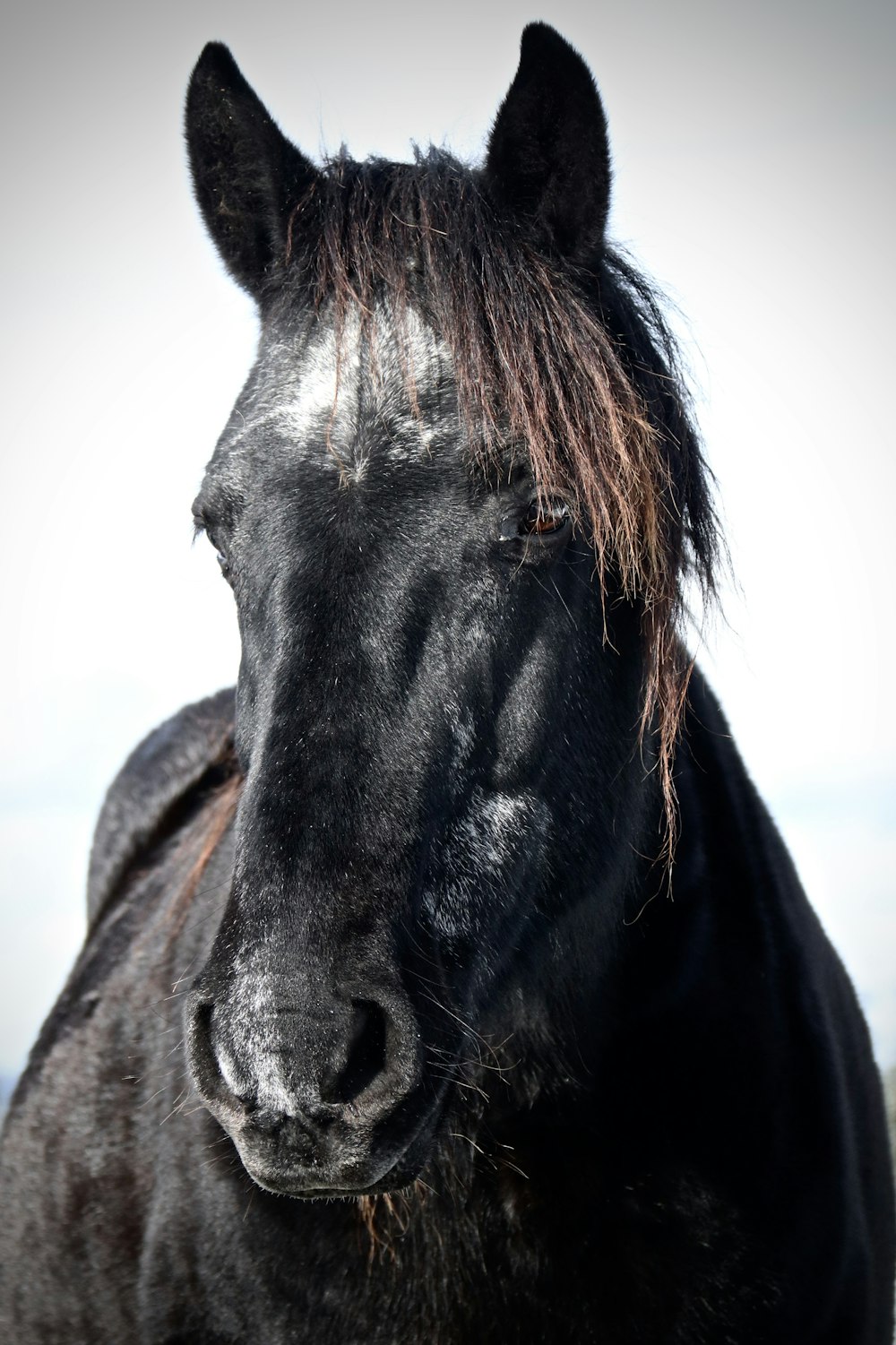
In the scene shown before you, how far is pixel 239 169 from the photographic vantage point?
9.62 feet

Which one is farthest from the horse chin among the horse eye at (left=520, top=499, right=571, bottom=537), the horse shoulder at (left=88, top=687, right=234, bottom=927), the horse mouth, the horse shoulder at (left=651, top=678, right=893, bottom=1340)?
the horse shoulder at (left=88, top=687, right=234, bottom=927)

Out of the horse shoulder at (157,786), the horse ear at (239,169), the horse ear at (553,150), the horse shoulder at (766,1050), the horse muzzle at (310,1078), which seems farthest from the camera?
the horse shoulder at (157,786)

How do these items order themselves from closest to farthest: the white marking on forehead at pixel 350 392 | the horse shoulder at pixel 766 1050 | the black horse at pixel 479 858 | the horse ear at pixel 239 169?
the black horse at pixel 479 858 < the white marking on forehead at pixel 350 392 < the horse shoulder at pixel 766 1050 < the horse ear at pixel 239 169

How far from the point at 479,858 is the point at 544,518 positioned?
2.33 feet

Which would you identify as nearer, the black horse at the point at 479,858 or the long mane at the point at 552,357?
the black horse at the point at 479,858

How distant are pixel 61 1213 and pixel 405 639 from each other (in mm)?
2556

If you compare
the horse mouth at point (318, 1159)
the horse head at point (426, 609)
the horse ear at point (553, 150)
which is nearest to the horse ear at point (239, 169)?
the horse head at point (426, 609)

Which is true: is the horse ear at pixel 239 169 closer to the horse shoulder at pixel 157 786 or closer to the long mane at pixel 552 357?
the long mane at pixel 552 357

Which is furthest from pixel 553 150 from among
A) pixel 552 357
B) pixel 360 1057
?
pixel 360 1057

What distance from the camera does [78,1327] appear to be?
11.3 feet

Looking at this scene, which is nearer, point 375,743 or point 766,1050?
point 375,743

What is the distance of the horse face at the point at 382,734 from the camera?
182 cm

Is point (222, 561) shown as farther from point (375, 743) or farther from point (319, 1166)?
point (319, 1166)

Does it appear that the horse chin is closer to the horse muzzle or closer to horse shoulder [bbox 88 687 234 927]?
the horse muzzle
